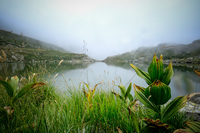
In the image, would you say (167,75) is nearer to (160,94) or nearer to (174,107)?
(160,94)

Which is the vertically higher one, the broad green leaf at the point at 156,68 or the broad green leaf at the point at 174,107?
the broad green leaf at the point at 156,68

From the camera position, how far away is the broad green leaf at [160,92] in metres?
1.16

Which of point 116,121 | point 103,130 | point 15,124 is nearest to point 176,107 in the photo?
point 116,121

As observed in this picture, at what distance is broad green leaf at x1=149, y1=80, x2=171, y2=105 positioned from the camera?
116cm

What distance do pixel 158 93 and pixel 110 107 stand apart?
3.96ft

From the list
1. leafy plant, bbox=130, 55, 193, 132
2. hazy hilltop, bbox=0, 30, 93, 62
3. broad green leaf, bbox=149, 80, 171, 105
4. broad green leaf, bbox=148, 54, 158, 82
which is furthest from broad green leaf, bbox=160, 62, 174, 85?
hazy hilltop, bbox=0, 30, 93, 62

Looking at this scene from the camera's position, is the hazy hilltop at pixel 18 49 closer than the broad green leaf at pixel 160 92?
No

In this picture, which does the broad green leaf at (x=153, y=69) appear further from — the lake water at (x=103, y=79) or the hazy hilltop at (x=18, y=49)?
the hazy hilltop at (x=18, y=49)

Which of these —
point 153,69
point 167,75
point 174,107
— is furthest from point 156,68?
point 174,107

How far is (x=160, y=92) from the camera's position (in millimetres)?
1203

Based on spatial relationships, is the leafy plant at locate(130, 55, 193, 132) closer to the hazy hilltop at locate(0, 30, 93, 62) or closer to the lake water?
the lake water

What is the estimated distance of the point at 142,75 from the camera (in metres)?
1.52

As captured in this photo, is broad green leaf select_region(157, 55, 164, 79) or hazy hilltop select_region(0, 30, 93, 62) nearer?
broad green leaf select_region(157, 55, 164, 79)

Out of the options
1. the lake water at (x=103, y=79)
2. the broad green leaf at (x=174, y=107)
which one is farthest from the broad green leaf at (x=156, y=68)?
the lake water at (x=103, y=79)
